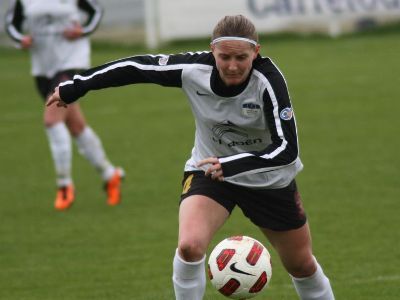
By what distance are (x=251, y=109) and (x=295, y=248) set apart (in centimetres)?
79

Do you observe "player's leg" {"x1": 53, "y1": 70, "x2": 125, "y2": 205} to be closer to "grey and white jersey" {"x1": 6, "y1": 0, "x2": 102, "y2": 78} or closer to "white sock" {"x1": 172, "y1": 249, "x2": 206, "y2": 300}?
"grey and white jersey" {"x1": 6, "y1": 0, "x2": 102, "y2": 78}

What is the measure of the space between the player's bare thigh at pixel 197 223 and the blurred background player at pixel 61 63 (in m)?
4.39

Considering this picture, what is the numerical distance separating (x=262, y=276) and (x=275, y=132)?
788 millimetres

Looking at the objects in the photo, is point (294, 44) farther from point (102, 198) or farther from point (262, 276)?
point (262, 276)

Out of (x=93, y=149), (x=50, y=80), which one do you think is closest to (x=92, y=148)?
(x=93, y=149)

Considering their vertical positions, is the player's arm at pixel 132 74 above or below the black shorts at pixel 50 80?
above

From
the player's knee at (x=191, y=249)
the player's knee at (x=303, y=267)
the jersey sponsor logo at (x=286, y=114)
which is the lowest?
the player's knee at (x=303, y=267)

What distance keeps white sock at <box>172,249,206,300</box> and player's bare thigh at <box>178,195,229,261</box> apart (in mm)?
52

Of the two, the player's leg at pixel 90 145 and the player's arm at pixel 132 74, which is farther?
the player's leg at pixel 90 145

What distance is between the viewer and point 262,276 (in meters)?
5.56

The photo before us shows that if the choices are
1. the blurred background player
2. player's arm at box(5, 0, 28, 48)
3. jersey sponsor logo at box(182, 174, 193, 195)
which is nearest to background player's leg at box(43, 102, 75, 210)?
the blurred background player

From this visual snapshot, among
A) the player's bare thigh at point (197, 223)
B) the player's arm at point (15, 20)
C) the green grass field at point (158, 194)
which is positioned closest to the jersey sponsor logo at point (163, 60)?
the player's bare thigh at point (197, 223)

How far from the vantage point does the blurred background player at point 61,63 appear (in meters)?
9.88

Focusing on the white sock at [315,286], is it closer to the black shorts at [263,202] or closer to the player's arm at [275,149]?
the black shorts at [263,202]
